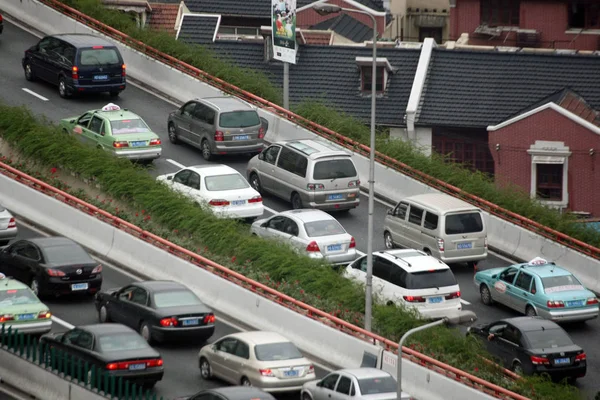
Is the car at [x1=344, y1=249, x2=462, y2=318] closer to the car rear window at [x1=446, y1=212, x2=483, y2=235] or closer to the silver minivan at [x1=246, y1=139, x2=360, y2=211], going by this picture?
the car rear window at [x1=446, y1=212, x2=483, y2=235]

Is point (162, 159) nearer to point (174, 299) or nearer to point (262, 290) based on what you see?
point (262, 290)

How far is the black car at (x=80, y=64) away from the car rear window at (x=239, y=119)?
5.19 m

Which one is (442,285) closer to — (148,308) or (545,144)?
(148,308)

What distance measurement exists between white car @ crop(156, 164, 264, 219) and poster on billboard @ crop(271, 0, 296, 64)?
27.0ft

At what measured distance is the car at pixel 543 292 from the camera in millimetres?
33719

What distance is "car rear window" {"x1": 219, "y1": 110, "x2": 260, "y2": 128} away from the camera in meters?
40.8

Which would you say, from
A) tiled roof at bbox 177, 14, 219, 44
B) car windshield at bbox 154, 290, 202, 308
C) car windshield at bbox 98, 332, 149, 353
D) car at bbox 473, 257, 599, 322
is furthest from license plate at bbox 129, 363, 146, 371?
tiled roof at bbox 177, 14, 219, 44

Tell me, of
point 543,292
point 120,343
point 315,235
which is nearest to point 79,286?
point 120,343

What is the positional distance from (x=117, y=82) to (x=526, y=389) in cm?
2044

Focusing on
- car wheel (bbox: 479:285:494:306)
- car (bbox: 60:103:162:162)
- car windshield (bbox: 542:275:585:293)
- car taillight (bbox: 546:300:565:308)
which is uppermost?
car (bbox: 60:103:162:162)

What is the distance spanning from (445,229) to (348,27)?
30268mm

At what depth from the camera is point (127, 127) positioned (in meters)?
39.9

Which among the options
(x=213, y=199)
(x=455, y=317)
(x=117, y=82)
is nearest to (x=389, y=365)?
(x=455, y=317)

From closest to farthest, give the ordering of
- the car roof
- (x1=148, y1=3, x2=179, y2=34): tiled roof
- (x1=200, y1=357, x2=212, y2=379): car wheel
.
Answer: (x1=200, y1=357, x2=212, y2=379): car wheel
the car roof
(x1=148, y1=3, x2=179, y2=34): tiled roof
